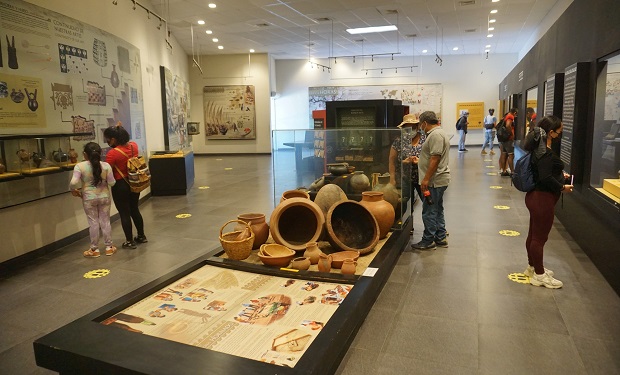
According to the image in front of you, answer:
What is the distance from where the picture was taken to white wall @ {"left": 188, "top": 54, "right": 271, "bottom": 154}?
17406 mm

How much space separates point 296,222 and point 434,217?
158 centimetres

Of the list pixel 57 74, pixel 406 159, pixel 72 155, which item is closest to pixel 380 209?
pixel 406 159

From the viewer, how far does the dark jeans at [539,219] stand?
3484mm

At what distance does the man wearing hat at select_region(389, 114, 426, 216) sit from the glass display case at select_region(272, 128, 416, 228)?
0.01 meters

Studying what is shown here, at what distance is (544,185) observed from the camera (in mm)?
3459

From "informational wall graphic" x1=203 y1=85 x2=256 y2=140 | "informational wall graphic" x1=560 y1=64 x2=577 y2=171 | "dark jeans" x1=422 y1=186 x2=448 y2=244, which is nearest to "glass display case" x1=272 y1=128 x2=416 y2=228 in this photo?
"dark jeans" x1=422 y1=186 x2=448 y2=244

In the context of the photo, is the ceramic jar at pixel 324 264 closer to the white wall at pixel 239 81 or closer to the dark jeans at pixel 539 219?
the dark jeans at pixel 539 219

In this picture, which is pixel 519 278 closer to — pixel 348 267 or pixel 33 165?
pixel 348 267

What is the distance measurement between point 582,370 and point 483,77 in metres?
18.6

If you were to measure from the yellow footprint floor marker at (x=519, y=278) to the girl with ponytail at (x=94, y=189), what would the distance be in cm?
419

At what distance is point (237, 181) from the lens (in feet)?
34.3

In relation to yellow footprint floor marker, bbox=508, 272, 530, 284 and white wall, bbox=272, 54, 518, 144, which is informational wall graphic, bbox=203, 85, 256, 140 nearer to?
white wall, bbox=272, 54, 518, 144

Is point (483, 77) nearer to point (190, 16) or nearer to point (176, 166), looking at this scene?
point (190, 16)

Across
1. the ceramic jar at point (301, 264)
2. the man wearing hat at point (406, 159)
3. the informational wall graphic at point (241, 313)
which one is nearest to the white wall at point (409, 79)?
the man wearing hat at point (406, 159)
